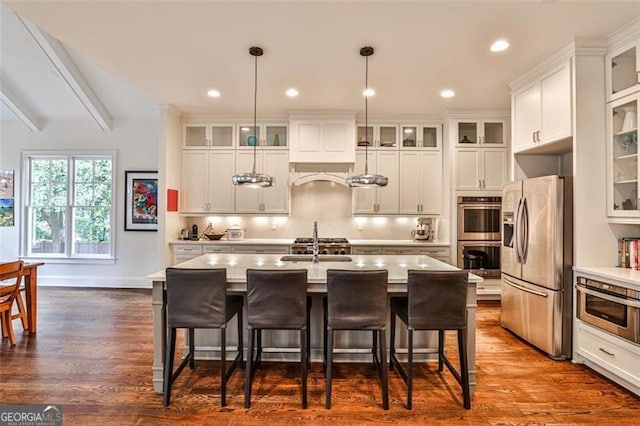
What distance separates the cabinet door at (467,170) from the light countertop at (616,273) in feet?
7.47

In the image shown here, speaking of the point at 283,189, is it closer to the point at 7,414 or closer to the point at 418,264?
the point at 418,264

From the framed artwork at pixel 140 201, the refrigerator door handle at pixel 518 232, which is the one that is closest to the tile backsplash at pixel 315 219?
the framed artwork at pixel 140 201

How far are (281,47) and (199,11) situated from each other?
2.63 feet

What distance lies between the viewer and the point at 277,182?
551 cm

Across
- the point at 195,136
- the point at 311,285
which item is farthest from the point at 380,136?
the point at 311,285

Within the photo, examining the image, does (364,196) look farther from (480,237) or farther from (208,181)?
(208,181)

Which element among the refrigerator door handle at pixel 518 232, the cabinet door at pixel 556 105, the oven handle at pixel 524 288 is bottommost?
the oven handle at pixel 524 288

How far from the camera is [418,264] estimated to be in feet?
10.4

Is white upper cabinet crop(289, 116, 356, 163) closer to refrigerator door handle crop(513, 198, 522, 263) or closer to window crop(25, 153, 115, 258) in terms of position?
refrigerator door handle crop(513, 198, 522, 263)

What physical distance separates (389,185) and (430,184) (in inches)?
25.8

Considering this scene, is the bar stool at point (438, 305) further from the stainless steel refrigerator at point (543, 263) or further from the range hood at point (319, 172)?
the range hood at point (319, 172)

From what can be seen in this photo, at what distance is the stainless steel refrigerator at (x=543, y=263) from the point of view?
3186mm

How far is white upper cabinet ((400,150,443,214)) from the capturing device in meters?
5.47

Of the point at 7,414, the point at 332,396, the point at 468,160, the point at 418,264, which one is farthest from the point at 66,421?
the point at 468,160
